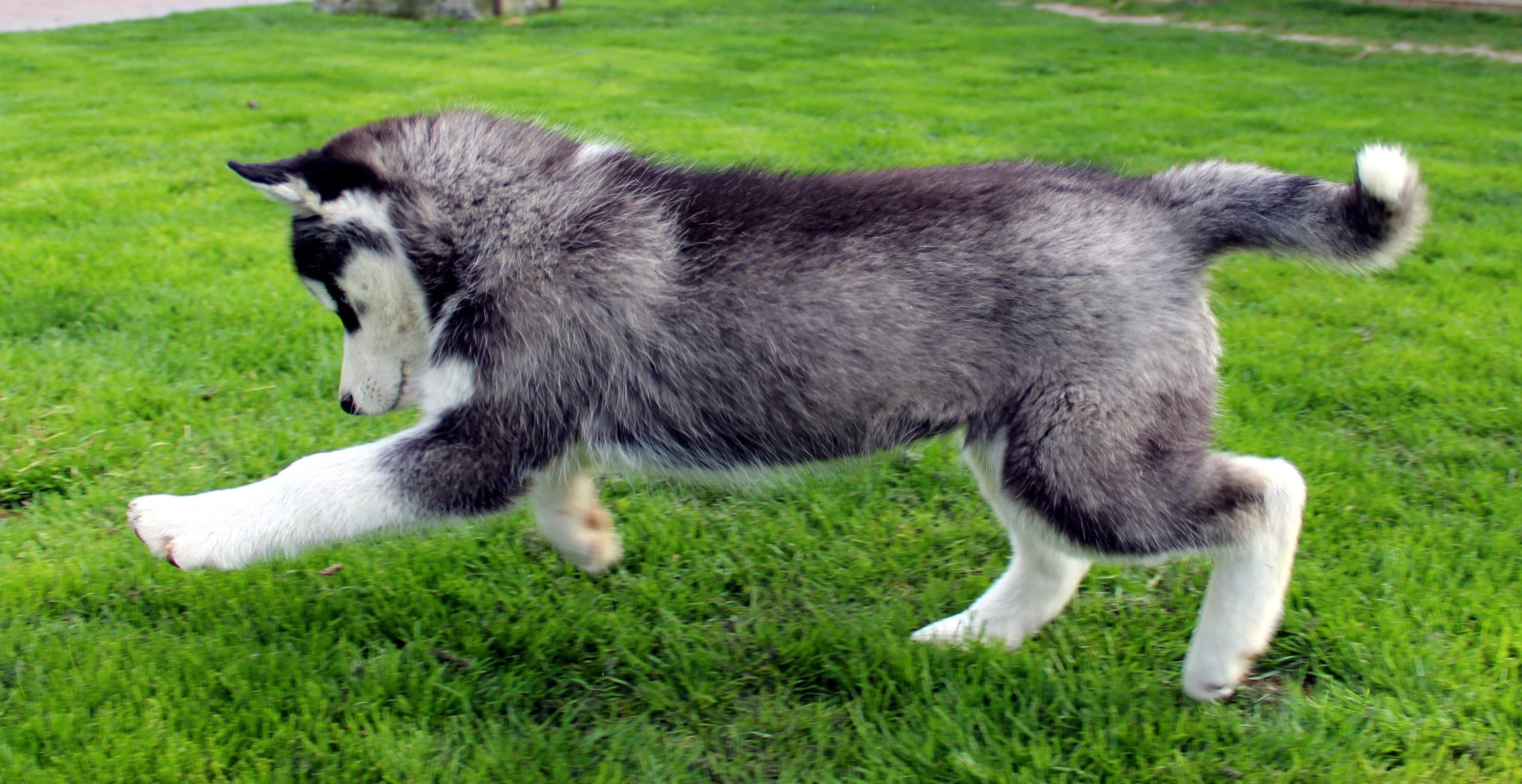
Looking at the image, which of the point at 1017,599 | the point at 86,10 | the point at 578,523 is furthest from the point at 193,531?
the point at 86,10

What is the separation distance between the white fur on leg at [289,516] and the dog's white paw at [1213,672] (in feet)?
6.29

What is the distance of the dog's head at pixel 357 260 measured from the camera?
2.72m

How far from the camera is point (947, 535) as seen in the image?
139 inches

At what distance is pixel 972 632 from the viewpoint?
2986 mm

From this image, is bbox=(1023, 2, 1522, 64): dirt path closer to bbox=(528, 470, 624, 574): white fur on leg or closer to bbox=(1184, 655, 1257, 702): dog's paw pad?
bbox=(1184, 655, 1257, 702): dog's paw pad

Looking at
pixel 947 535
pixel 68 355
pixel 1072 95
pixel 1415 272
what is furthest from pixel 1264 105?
pixel 68 355

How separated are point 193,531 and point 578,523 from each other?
988mm

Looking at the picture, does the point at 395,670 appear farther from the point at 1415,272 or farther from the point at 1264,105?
the point at 1264,105

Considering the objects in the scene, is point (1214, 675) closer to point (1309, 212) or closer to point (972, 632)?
point (972, 632)

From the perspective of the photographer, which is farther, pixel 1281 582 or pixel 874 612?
pixel 874 612

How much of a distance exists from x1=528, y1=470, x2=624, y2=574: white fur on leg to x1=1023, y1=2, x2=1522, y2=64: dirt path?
1230cm

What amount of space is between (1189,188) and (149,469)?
326 centimetres

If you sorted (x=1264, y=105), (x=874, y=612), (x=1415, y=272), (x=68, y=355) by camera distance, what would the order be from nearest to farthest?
1. (x=874, y=612)
2. (x=68, y=355)
3. (x=1415, y=272)
4. (x=1264, y=105)

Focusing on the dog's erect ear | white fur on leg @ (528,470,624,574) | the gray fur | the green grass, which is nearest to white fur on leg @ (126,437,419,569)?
the gray fur
